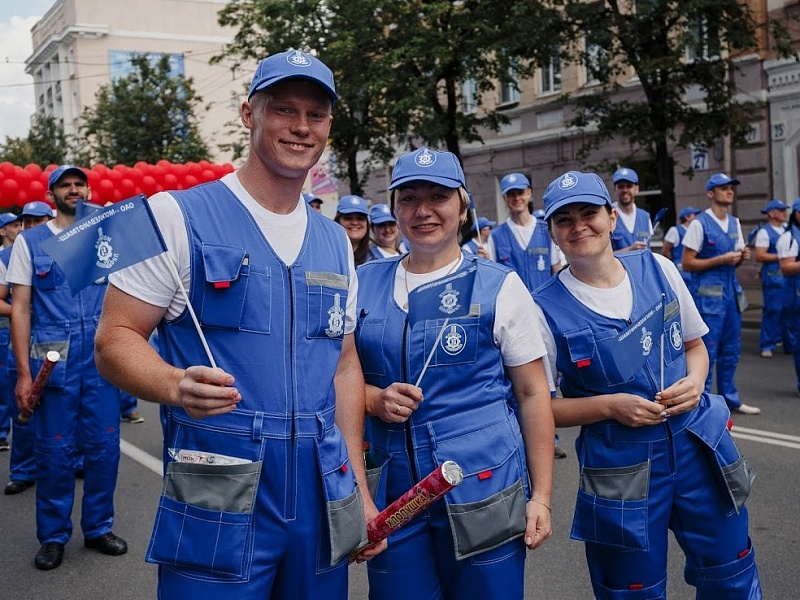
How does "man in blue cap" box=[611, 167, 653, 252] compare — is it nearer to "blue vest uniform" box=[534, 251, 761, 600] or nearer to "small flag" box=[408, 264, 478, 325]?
"blue vest uniform" box=[534, 251, 761, 600]

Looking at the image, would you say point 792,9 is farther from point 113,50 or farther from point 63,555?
point 113,50

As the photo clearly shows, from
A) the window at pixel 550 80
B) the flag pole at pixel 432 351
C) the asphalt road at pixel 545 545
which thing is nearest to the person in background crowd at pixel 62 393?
the asphalt road at pixel 545 545

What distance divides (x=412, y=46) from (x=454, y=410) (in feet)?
54.8

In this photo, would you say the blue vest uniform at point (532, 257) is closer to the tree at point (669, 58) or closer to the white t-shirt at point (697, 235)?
the white t-shirt at point (697, 235)

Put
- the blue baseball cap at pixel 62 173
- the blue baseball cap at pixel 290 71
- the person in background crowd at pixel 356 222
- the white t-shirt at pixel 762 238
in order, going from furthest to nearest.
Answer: the white t-shirt at pixel 762 238 < the person in background crowd at pixel 356 222 < the blue baseball cap at pixel 62 173 < the blue baseball cap at pixel 290 71

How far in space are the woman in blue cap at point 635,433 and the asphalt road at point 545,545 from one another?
143 centimetres

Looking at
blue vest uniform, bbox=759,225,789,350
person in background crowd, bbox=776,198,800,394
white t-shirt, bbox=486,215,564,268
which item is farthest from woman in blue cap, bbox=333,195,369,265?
blue vest uniform, bbox=759,225,789,350

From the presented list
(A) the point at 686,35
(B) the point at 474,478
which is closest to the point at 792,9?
(A) the point at 686,35

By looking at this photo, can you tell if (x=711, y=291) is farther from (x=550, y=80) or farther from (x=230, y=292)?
(x=550, y=80)

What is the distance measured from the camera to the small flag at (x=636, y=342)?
121 inches

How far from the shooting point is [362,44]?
19750 mm

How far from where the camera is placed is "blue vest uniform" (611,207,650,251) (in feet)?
32.6

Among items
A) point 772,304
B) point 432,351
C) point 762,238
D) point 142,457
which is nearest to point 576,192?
point 432,351

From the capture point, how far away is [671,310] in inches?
133
